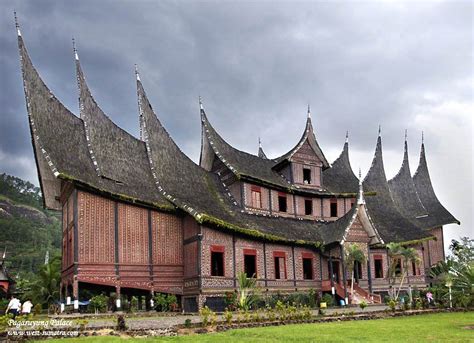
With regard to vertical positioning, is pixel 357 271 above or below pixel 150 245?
below

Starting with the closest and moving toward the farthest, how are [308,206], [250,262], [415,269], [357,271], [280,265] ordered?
[250,262] → [280,265] → [357,271] → [308,206] → [415,269]

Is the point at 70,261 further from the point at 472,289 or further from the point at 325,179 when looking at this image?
the point at 325,179

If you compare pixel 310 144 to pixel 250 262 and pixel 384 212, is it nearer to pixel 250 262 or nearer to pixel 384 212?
pixel 384 212

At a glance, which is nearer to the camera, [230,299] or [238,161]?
[230,299]

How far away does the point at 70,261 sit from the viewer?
21766 mm

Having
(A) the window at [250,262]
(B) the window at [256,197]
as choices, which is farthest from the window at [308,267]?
(B) the window at [256,197]

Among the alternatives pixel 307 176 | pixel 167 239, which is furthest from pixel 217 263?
pixel 307 176

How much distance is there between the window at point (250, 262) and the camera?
83.4 feet

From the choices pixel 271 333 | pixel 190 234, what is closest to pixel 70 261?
pixel 190 234

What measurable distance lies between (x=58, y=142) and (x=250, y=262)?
10.8 m

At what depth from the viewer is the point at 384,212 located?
3503 centimetres

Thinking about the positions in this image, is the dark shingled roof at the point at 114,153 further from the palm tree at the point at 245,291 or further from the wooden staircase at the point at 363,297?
the wooden staircase at the point at 363,297

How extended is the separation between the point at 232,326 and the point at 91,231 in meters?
8.72

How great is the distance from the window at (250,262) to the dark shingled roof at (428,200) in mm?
17041
